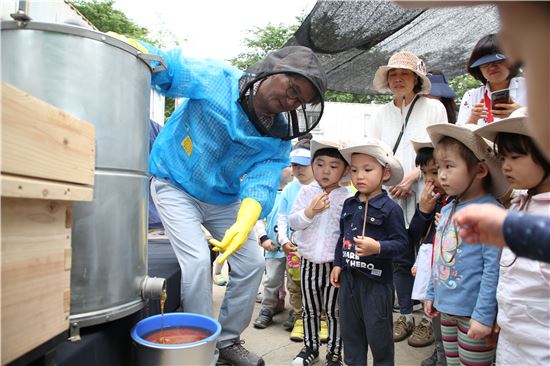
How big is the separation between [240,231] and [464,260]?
1.13m

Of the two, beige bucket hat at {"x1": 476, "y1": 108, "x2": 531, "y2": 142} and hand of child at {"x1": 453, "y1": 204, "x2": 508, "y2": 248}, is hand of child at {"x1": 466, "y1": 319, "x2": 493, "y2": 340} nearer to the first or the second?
beige bucket hat at {"x1": 476, "y1": 108, "x2": 531, "y2": 142}

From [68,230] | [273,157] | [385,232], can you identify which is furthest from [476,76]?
[68,230]

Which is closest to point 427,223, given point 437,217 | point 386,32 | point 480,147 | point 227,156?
point 437,217

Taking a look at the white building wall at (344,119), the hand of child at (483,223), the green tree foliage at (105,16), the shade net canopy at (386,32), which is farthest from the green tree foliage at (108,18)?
the hand of child at (483,223)

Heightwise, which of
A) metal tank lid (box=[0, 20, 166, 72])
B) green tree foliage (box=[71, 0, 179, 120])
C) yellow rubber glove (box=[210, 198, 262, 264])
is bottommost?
yellow rubber glove (box=[210, 198, 262, 264])

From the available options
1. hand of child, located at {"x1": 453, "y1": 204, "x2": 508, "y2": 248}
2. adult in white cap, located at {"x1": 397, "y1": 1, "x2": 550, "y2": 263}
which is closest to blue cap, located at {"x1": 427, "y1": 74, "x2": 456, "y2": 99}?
hand of child, located at {"x1": 453, "y1": 204, "x2": 508, "y2": 248}

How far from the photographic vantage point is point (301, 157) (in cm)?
386

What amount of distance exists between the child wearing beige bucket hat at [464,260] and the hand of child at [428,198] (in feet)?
0.77

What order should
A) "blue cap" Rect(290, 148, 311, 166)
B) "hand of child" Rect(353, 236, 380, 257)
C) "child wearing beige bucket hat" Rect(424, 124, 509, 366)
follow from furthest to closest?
1. "blue cap" Rect(290, 148, 311, 166)
2. "hand of child" Rect(353, 236, 380, 257)
3. "child wearing beige bucket hat" Rect(424, 124, 509, 366)

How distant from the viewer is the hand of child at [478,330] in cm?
181

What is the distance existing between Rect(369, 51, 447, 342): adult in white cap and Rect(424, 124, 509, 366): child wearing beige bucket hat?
0.69 metres

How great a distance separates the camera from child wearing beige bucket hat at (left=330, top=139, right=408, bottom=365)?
2.29 metres

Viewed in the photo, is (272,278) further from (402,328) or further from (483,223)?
(483,223)

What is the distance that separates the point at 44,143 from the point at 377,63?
5571mm
